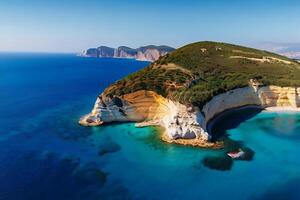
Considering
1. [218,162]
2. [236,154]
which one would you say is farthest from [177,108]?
[218,162]

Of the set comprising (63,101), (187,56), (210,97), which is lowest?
(63,101)

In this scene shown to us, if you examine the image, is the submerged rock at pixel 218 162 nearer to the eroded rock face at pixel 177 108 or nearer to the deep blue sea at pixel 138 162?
the deep blue sea at pixel 138 162

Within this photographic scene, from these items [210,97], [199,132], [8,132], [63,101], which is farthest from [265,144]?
[63,101]

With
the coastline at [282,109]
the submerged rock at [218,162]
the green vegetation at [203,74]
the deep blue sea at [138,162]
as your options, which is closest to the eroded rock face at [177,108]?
the coastline at [282,109]

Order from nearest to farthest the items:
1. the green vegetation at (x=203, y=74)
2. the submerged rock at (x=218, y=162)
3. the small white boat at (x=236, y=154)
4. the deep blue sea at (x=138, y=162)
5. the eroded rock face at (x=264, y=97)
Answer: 1. the deep blue sea at (x=138, y=162)
2. the submerged rock at (x=218, y=162)
3. the small white boat at (x=236, y=154)
4. the green vegetation at (x=203, y=74)
5. the eroded rock face at (x=264, y=97)

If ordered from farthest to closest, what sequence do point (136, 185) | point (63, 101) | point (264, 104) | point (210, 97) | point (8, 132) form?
point (63, 101) < point (264, 104) < point (210, 97) < point (8, 132) < point (136, 185)

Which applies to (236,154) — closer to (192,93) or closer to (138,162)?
(138,162)

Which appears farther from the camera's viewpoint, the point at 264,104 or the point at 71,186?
the point at 264,104

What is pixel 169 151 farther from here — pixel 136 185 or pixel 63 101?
pixel 63 101

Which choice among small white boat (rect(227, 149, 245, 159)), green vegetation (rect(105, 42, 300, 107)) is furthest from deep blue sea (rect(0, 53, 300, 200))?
green vegetation (rect(105, 42, 300, 107))
